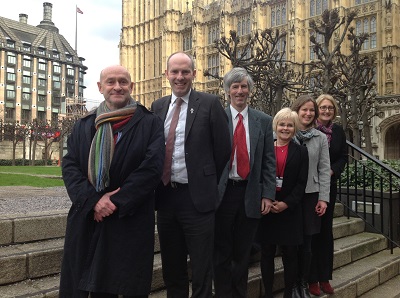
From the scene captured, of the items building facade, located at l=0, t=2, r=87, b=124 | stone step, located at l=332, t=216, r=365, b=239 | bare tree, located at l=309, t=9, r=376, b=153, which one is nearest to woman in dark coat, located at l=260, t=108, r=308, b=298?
stone step, located at l=332, t=216, r=365, b=239

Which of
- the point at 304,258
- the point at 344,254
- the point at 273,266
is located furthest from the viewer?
the point at 344,254

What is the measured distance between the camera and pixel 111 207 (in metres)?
2.44

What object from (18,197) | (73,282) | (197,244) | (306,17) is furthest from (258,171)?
(306,17)

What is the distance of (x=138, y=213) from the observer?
2.54 meters

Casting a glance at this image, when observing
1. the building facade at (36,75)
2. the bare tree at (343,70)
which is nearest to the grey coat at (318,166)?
the bare tree at (343,70)

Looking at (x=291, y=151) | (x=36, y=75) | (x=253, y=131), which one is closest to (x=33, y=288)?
(x=253, y=131)

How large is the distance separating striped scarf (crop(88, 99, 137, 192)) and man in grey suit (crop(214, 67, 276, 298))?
3.26 ft

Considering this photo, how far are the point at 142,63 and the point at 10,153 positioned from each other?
22169mm

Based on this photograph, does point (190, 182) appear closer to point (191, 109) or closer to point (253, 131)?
point (191, 109)

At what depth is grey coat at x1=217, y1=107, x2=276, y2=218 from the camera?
3167mm

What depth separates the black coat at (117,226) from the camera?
8.06 feet

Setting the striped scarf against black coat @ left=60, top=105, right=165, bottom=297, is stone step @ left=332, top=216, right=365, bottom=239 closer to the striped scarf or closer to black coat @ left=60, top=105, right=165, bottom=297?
black coat @ left=60, top=105, right=165, bottom=297

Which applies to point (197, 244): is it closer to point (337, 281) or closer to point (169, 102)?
point (169, 102)

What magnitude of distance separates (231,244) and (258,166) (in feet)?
2.21
